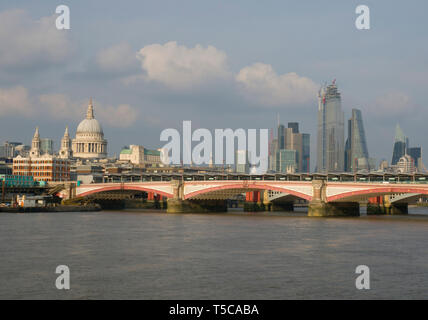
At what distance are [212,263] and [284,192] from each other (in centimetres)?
5243

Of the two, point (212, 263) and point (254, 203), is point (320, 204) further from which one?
point (212, 263)

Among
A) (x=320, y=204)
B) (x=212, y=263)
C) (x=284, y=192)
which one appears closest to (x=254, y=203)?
(x=284, y=192)

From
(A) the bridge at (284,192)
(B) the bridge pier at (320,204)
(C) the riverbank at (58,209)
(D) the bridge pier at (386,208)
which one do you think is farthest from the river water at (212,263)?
(D) the bridge pier at (386,208)

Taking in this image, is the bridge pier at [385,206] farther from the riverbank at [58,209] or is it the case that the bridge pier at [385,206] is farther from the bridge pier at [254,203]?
the riverbank at [58,209]

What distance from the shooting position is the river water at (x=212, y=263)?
30.4 m

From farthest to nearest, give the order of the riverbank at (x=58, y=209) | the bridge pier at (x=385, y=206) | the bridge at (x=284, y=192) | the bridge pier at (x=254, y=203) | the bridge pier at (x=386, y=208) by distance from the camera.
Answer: the bridge pier at (x=254, y=203)
the bridge pier at (x=385, y=206)
the bridge pier at (x=386, y=208)
the riverbank at (x=58, y=209)
the bridge at (x=284, y=192)

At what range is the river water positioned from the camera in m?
30.4

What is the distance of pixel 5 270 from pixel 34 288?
5.54 m

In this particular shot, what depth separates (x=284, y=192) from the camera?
90.7 metres

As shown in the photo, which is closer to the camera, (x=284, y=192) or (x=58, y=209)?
(x=284, y=192)

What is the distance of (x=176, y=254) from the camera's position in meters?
43.1

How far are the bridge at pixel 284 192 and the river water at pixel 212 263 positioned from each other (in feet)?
68.3
